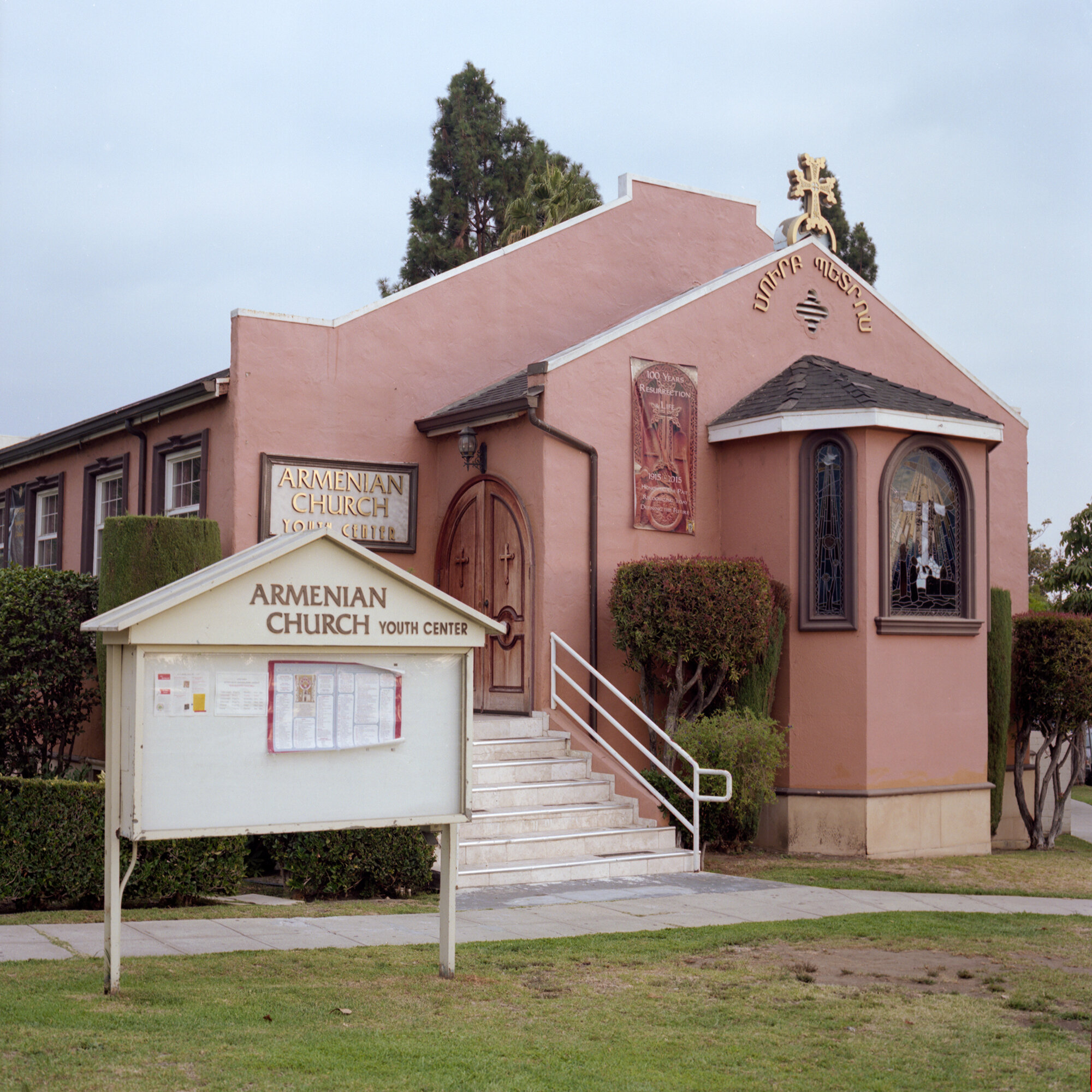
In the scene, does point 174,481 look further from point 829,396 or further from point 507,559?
point 829,396

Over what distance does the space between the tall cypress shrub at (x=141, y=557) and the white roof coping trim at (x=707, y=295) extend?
4104 millimetres

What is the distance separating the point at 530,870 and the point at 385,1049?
16.8 feet

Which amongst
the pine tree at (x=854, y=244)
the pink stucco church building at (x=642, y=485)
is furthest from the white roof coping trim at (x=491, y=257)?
the pine tree at (x=854, y=244)

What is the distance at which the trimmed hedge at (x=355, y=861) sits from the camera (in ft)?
32.0

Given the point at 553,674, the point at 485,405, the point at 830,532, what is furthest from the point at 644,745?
the point at 485,405

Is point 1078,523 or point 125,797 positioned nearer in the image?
point 125,797

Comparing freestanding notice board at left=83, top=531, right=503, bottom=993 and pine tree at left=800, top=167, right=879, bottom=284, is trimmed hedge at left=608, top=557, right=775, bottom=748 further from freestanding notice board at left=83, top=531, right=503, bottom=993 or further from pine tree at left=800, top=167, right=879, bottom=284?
pine tree at left=800, top=167, right=879, bottom=284

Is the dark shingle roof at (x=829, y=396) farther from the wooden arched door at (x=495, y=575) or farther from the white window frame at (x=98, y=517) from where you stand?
the white window frame at (x=98, y=517)

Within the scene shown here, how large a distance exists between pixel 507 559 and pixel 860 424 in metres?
3.95

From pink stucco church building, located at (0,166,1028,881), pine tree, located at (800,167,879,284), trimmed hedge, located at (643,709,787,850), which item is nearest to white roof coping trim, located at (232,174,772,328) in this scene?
pink stucco church building, located at (0,166,1028,881)

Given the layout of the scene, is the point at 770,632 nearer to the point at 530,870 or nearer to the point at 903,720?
the point at 903,720

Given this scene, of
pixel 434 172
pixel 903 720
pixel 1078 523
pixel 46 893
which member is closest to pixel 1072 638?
pixel 903 720

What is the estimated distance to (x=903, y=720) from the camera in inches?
539

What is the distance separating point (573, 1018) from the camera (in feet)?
20.6
